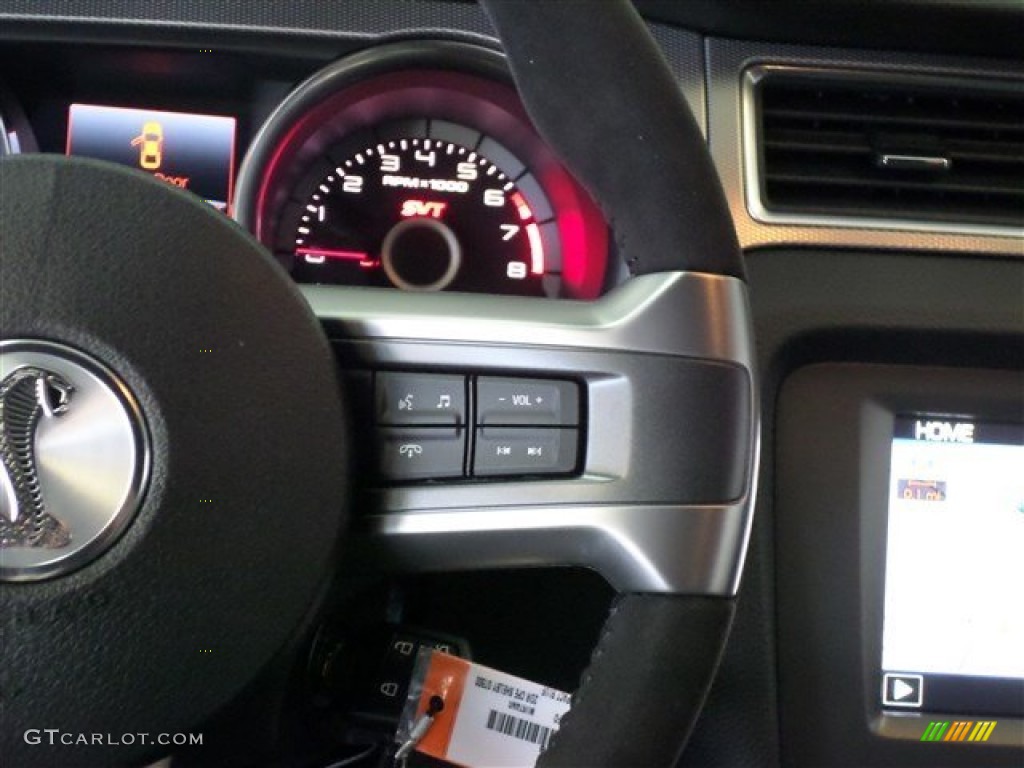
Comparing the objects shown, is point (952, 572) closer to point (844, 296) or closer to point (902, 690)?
point (902, 690)

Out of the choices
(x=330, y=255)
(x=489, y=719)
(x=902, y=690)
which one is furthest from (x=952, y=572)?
(x=330, y=255)

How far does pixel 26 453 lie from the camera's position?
0.63 metres

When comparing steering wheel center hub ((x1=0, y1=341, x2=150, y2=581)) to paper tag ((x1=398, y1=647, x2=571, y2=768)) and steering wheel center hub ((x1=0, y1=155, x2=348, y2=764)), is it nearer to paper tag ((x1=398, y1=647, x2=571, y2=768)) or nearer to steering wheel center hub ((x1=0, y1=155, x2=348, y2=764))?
steering wheel center hub ((x1=0, y1=155, x2=348, y2=764))

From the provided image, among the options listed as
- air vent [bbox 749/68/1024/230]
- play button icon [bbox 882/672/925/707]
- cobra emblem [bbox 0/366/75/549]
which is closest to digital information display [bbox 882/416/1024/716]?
play button icon [bbox 882/672/925/707]

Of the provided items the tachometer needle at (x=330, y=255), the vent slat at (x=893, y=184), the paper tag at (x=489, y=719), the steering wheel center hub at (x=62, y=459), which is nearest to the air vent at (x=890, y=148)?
the vent slat at (x=893, y=184)

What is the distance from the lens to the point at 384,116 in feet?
3.70

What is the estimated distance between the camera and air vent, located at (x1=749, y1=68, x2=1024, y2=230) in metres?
1.02

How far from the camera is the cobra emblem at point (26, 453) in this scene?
2.04ft

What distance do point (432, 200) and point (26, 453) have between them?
1.86 ft

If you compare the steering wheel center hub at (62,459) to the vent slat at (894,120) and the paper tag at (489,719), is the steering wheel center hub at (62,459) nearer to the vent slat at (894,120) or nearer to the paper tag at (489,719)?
the paper tag at (489,719)

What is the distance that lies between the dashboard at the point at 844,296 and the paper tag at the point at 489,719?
19cm

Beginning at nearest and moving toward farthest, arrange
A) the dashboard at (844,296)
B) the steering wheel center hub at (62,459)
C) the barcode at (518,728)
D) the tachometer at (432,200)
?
the steering wheel center hub at (62,459)
the barcode at (518,728)
the dashboard at (844,296)
the tachometer at (432,200)

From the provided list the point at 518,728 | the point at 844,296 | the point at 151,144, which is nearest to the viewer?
the point at 518,728

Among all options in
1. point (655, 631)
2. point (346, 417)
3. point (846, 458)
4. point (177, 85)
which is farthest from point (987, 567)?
point (177, 85)
